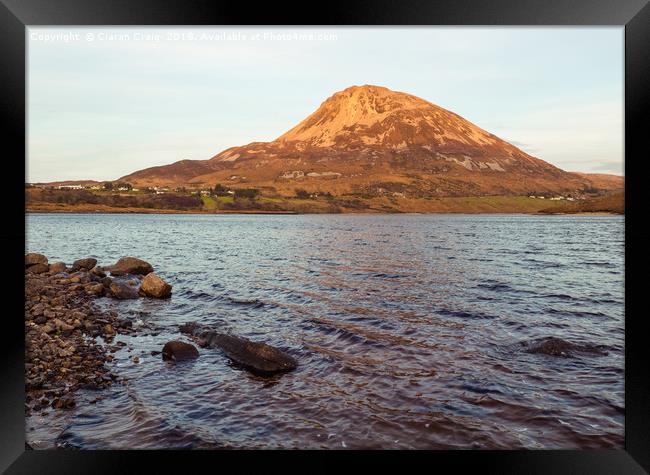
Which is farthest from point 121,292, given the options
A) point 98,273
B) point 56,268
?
point 56,268

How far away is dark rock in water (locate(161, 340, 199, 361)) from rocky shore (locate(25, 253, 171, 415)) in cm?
131

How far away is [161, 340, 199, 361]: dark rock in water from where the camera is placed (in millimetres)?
10242

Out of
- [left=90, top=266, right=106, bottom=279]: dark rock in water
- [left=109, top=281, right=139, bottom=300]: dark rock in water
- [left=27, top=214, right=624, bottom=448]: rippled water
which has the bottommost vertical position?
[left=27, top=214, right=624, bottom=448]: rippled water

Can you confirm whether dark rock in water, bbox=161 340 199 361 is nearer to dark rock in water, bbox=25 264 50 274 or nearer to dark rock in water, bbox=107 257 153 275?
dark rock in water, bbox=25 264 50 274

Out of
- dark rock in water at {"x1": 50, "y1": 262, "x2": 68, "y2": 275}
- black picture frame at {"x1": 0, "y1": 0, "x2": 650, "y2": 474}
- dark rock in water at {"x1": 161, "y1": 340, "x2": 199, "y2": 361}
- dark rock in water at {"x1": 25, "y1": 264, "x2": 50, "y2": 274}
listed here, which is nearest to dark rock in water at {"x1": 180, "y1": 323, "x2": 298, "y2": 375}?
dark rock in water at {"x1": 161, "y1": 340, "x2": 199, "y2": 361}

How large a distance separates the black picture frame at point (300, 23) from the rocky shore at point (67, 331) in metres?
1.59

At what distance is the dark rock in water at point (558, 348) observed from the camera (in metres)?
11.1

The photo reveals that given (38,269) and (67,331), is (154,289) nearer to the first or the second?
(67,331)

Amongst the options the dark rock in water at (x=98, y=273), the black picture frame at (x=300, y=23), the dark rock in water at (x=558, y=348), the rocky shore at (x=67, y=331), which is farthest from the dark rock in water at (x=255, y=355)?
the dark rock in water at (x=98, y=273)

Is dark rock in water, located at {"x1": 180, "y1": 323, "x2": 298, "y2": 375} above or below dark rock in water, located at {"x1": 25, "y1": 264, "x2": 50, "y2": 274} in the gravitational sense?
below

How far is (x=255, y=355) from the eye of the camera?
393 inches
